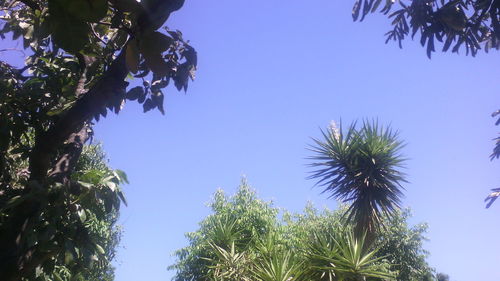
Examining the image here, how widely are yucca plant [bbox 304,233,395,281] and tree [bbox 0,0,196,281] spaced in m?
4.39

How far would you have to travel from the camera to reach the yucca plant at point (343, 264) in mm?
6184

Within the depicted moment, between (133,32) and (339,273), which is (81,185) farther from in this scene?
(339,273)

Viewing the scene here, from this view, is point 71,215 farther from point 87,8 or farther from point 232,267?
point 232,267

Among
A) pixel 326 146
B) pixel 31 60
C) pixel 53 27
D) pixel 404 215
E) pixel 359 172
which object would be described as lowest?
pixel 53 27

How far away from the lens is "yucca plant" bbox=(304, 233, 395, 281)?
6.18 m

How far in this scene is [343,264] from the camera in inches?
247

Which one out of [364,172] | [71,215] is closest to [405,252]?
[364,172]

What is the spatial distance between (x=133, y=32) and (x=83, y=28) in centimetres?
16

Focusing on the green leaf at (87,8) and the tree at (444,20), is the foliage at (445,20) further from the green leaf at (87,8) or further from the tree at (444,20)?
the green leaf at (87,8)

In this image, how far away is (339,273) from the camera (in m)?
6.34

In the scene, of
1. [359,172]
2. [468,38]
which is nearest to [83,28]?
[468,38]

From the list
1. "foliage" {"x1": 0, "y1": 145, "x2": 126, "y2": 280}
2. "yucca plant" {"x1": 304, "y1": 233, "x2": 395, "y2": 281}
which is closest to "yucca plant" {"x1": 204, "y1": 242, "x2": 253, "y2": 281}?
"yucca plant" {"x1": 304, "y1": 233, "x2": 395, "y2": 281}

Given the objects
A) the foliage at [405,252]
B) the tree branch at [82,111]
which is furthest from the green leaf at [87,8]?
the foliage at [405,252]

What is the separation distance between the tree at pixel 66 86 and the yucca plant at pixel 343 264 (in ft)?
14.4
